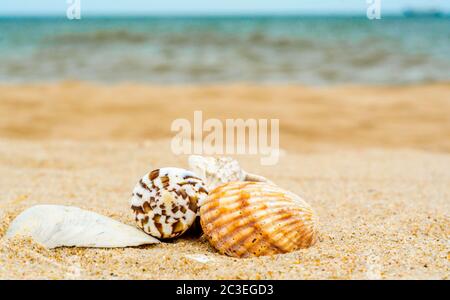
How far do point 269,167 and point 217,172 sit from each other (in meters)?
1.61

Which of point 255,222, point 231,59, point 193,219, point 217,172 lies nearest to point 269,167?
point 217,172

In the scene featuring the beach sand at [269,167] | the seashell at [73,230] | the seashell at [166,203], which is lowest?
the beach sand at [269,167]

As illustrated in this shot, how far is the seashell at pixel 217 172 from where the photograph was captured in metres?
2.71

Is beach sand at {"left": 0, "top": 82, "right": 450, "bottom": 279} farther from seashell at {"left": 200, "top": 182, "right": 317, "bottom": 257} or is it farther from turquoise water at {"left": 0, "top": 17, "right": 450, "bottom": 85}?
turquoise water at {"left": 0, "top": 17, "right": 450, "bottom": 85}

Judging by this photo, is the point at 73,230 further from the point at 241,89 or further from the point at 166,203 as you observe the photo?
the point at 241,89

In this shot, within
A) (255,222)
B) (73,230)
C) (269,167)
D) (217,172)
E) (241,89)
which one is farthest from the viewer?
(241,89)

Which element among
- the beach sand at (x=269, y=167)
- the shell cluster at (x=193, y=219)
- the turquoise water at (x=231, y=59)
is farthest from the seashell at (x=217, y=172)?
the turquoise water at (x=231, y=59)

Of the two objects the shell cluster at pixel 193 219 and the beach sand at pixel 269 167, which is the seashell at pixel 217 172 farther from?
the beach sand at pixel 269 167

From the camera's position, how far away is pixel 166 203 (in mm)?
2322

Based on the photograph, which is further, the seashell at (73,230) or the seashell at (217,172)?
the seashell at (217,172)

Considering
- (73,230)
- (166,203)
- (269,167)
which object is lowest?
(269,167)

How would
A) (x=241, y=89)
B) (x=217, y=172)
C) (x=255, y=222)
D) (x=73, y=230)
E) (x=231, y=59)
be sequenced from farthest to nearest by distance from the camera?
(x=231, y=59), (x=241, y=89), (x=217, y=172), (x=73, y=230), (x=255, y=222)

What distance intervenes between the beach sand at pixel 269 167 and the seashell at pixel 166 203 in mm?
86
